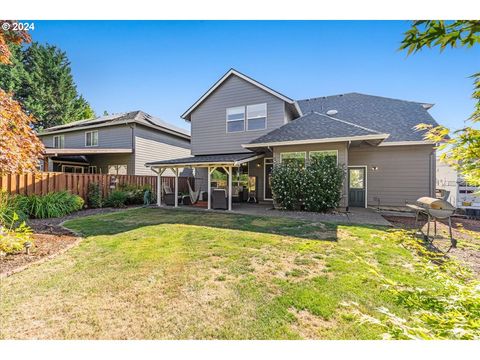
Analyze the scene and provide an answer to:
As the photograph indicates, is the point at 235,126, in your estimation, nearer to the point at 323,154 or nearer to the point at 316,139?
the point at 316,139

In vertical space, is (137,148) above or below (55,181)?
above

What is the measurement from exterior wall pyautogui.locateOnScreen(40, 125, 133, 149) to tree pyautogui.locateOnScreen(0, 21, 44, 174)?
11646 millimetres

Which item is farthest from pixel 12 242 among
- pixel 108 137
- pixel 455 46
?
pixel 108 137

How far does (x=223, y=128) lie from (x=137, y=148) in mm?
6824

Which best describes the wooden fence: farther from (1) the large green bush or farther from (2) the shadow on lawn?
(1) the large green bush

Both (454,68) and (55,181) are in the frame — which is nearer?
(454,68)

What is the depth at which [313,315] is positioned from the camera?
231cm

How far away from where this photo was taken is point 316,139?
9.16 meters

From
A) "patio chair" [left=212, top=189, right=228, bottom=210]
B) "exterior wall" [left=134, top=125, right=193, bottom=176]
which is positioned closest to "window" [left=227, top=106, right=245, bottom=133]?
"patio chair" [left=212, top=189, right=228, bottom=210]

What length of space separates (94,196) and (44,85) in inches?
604
